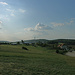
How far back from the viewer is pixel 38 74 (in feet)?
37.8

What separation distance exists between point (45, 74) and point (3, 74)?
4.13 metres

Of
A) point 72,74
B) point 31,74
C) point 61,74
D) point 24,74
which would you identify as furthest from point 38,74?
point 72,74

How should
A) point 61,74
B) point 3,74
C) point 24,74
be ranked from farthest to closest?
point 61,74 < point 24,74 < point 3,74

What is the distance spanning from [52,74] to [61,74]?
112 centimetres

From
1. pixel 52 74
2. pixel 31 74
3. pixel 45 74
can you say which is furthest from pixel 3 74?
pixel 52 74

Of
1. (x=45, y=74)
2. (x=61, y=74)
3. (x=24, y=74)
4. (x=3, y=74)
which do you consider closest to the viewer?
(x=3, y=74)

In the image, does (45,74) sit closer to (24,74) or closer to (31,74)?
(31,74)

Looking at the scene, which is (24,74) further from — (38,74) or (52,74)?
(52,74)

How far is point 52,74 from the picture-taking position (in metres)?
12.1

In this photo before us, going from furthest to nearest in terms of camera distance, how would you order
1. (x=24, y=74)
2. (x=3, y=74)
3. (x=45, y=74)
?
(x=45, y=74) < (x=24, y=74) < (x=3, y=74)

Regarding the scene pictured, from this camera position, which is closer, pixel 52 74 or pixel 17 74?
pixel 17 74

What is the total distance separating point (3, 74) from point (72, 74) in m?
7.62

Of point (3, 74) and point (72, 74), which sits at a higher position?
point (3, 74)

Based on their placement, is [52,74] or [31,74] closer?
[31,74]
